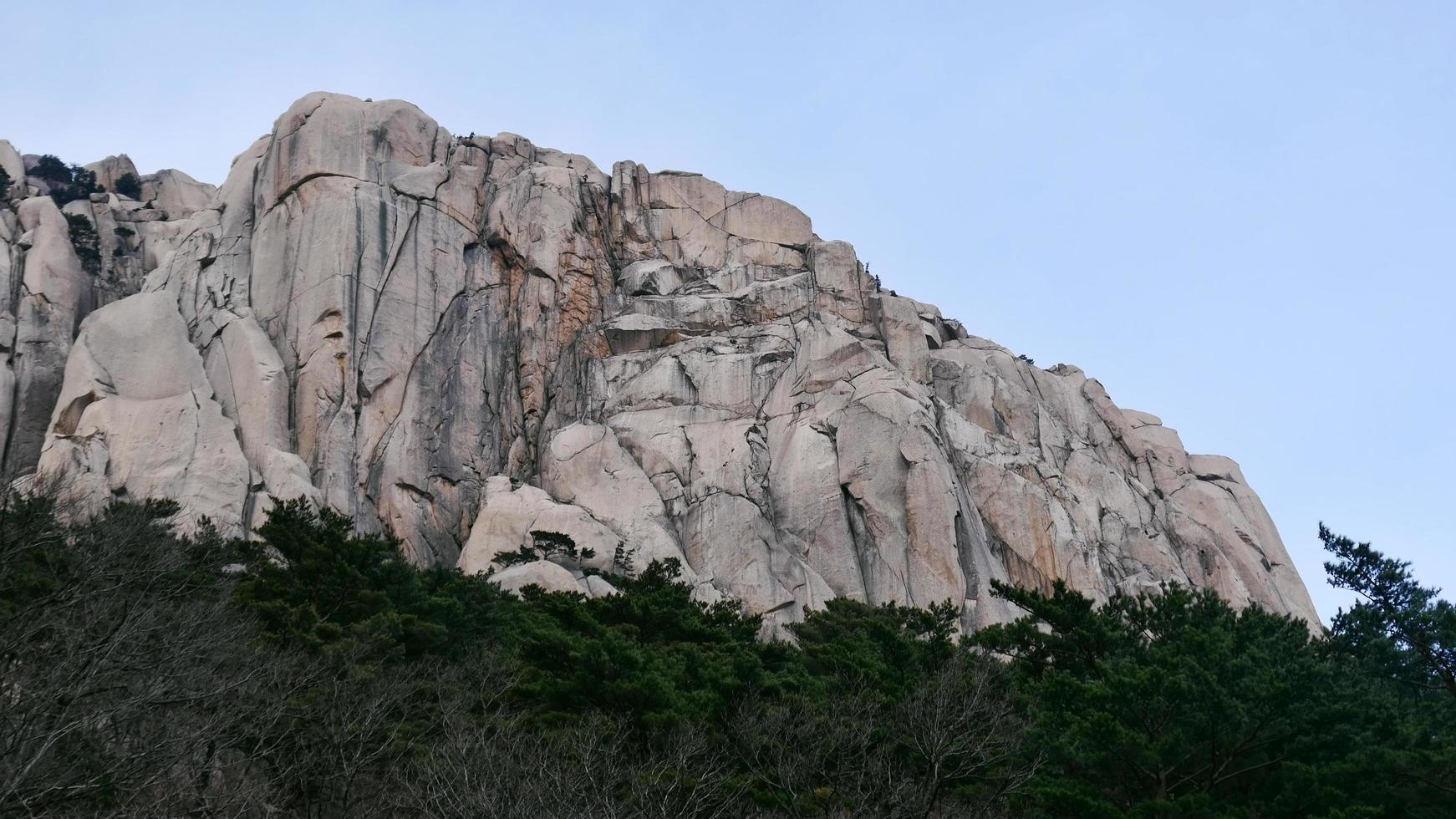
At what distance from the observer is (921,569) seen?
1672 inches

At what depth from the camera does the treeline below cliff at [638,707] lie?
647 inches

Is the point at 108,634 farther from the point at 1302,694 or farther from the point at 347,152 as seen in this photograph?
the point at 347,152

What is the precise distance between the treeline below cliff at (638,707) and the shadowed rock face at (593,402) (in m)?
13.4

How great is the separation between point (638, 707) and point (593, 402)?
29364 millimetres

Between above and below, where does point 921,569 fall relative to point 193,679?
above

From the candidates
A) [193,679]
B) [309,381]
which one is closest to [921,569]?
[309,381]

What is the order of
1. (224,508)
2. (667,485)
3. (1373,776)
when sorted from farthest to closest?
(667,485) < (224,508) < (1373,776)

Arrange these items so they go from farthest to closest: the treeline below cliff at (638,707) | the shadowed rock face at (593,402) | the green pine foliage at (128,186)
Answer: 1. the green pine foliage at (128,186)
2. the shadowed rock face at (593,402)
3. the treeline below cliff at (638,707)

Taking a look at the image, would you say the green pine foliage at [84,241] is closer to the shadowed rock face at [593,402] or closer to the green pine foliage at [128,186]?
the shadowed rock face at [593,402]

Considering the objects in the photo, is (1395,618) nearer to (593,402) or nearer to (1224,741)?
(1224,741)

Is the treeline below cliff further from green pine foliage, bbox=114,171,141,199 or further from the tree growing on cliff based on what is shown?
green pine foliage, bbox=114,171,141,199

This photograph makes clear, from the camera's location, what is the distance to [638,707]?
2158cm

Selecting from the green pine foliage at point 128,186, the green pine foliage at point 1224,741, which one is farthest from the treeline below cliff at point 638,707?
the green pine foliage at point 128,186

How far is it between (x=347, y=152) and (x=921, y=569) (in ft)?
101
